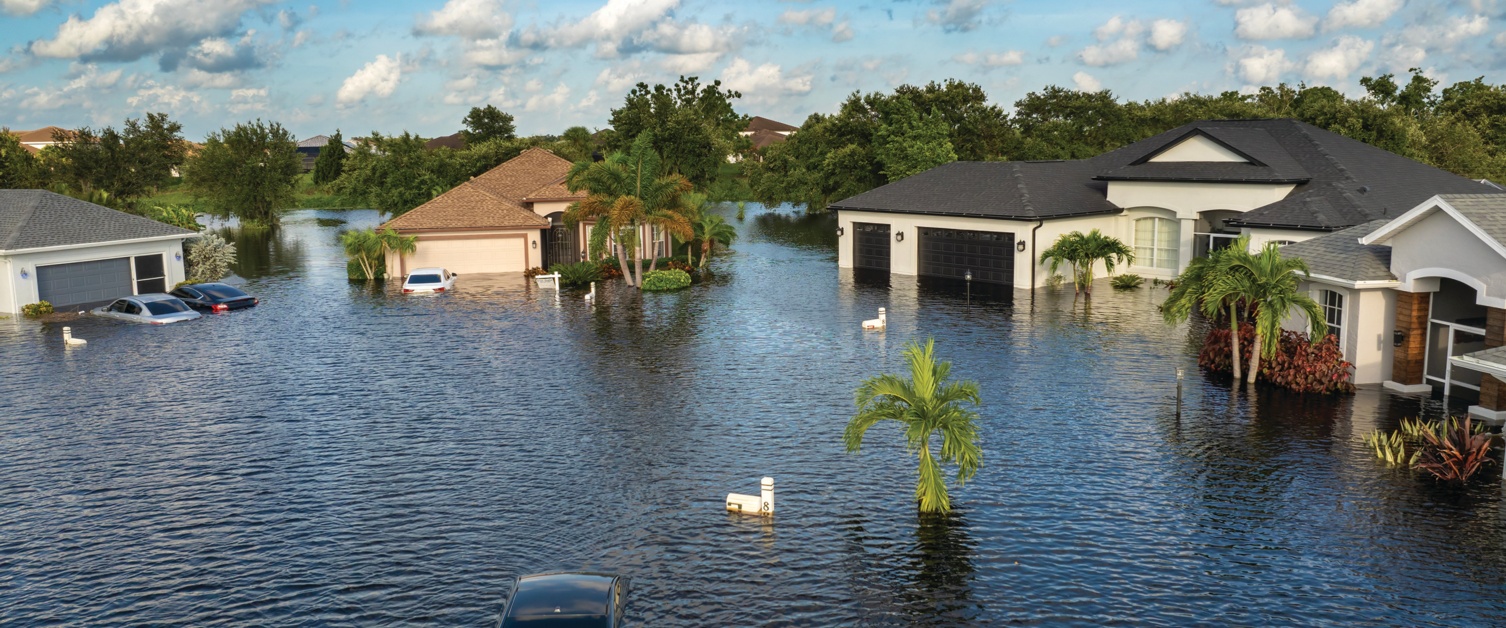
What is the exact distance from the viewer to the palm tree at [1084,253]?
48.6 m

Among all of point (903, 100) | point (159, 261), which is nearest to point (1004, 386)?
point (159, 261)

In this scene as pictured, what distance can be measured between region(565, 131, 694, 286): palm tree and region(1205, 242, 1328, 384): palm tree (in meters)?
28.6

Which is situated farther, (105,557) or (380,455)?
(380,455)

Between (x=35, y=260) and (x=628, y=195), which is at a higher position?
(x=628, y=195)

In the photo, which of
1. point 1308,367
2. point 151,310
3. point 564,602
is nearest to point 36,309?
point 151,310

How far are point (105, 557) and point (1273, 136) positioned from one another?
49.2 meters

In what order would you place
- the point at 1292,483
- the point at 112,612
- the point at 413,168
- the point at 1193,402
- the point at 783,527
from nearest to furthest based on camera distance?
1. the point at 112,612
2. the point at 783,527
3. the point at 1292,483
4. the point at 1193,402
5. the point at 413,168

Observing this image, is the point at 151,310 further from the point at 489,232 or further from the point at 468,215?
the point at 489,232

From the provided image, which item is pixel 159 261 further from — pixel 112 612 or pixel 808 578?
pixel 808 578

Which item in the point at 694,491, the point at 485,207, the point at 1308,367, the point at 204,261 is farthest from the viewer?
the point at 485,207

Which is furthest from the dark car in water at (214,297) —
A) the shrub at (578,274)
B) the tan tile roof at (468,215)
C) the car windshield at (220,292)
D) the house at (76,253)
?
the shrub at (578,274)

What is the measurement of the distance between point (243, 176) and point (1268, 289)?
9484 centimetres

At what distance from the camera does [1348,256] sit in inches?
1201

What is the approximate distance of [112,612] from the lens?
1653 cm
